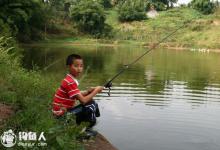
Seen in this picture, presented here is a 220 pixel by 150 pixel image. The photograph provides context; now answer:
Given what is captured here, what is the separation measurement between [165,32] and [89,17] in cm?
1482

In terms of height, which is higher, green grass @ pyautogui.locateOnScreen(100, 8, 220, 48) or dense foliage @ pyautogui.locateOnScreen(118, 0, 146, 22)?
dense foliage @ pyautogui.locateOnScreen(118, 0, 146, 22)

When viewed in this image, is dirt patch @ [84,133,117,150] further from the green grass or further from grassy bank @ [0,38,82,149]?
the green grass

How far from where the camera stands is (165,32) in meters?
80.6

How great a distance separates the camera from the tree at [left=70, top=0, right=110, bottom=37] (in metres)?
75.8

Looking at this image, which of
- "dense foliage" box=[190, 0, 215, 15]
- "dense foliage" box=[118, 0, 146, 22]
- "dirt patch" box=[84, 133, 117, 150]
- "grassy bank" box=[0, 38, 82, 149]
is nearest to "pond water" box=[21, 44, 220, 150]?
"grassy bank" box=[0, 38, 82, 149]

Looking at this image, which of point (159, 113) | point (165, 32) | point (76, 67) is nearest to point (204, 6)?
point (165, 32)

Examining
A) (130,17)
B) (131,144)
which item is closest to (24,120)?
(131,144)

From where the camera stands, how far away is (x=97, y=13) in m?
76.1

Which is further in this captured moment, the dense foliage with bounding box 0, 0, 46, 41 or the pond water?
the dense foliage with bounding box 0, 0, 46, 41

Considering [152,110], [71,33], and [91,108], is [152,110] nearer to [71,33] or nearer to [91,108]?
[91,108]

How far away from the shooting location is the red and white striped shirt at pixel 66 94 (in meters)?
6.62

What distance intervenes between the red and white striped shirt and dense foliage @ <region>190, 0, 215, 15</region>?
91611 millimetres

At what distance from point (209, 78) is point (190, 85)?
13.4ft

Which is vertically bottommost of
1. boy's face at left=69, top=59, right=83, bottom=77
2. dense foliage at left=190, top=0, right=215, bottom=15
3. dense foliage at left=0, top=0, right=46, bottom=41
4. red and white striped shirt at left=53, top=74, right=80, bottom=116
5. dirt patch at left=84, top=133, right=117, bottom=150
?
dirt patch at left=84, top=133, right=117, bottom=150
